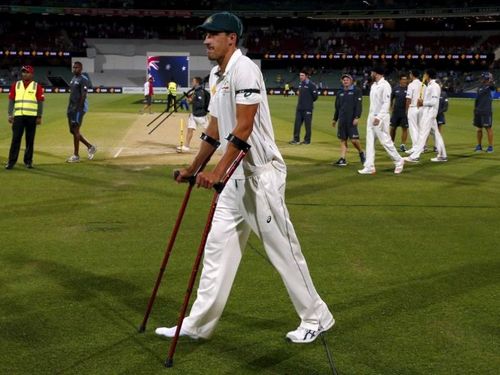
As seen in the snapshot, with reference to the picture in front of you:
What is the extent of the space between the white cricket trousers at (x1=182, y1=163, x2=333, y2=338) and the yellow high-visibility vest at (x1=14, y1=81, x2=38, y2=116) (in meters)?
11.0

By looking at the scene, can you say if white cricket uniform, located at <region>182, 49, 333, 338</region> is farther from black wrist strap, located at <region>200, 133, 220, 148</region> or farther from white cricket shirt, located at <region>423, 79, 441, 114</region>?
white cricket shirt, located at <region>423, 79, 441, 114</region>

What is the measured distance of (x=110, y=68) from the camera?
2896 inches

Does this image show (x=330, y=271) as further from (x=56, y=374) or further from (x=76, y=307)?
(x=56, y=374)

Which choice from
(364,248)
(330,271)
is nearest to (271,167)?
(330,271)

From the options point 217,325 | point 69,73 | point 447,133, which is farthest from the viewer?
point 69,73

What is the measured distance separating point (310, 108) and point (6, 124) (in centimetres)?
1238

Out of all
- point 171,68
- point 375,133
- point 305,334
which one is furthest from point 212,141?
point 171,68

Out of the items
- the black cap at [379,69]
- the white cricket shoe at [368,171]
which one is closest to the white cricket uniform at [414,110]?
the white cricket shoe at [368,171]

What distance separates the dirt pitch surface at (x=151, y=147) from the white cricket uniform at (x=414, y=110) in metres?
5.81

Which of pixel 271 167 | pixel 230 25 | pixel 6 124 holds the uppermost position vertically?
pixel 230 25

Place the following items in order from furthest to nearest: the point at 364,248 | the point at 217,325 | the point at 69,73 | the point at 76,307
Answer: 1. the point at 69,73
2. the point at 364,248
3. the point at 76,307
4. the point at 217,325

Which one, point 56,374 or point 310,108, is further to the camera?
point 310,108

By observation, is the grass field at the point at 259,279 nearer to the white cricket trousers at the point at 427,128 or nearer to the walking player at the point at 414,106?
the white cricket trousers at the point at 427,128

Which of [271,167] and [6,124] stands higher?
[271,167]
